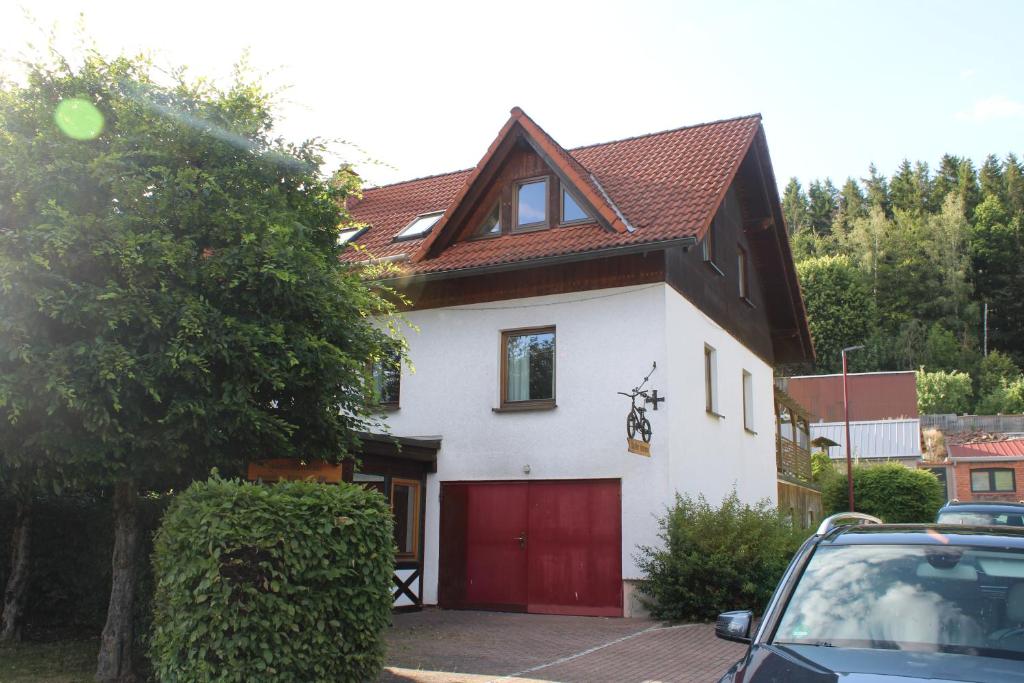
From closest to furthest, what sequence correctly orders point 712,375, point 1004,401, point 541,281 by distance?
point 541,281 < point 712,375 < point 1004,401

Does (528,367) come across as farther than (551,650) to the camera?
Yes

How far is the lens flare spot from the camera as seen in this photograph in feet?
28.4

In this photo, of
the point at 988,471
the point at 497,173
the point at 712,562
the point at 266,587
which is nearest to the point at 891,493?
the point at 988,471

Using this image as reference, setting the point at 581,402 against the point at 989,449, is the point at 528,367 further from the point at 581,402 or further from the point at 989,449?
the point at 989,449

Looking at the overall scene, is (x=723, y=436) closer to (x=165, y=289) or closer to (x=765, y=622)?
(x=165, y=289)

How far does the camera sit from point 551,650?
36.3ft

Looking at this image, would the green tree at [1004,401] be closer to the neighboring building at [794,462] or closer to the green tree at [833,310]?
the green tree at [833,310]

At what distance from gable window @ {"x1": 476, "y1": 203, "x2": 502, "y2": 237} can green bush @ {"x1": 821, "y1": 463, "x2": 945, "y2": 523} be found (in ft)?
69.8

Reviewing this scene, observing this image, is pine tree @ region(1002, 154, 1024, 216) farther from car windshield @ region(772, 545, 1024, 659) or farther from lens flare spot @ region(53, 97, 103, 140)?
car windshield @ region(772, 545, 1024, 659)

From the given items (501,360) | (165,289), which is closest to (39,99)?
(165,289)

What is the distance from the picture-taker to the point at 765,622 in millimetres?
4441

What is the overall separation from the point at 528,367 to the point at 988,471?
131ft

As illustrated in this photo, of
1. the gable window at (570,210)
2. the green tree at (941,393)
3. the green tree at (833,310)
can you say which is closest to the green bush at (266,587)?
the gable window at (570,210)

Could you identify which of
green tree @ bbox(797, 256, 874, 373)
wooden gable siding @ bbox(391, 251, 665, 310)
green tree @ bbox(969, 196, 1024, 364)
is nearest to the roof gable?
wooden gable siding @ bbox(391, 251, 665, 310)
